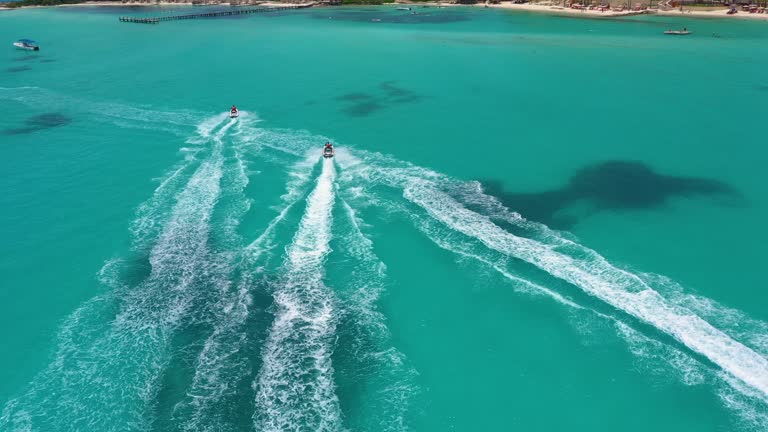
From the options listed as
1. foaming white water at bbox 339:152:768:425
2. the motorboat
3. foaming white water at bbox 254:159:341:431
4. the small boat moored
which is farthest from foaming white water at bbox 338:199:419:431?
the small boat moored

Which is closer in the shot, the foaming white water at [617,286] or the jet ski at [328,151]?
the foaming white water at [617,286]

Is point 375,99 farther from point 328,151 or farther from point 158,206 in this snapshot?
point 158,206

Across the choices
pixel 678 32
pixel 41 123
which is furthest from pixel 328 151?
pixel 678 32

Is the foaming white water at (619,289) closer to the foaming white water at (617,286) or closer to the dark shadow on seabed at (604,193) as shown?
the foaming white water at (617,286)

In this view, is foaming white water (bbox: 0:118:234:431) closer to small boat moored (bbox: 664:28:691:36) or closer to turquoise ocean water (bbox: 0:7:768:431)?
turquoise ocean water (bbox: 0:7:768:431)

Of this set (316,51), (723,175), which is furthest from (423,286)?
(316,51)

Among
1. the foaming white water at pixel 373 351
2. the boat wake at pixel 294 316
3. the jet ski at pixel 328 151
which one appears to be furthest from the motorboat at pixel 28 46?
the foaming white water at pixel 373 351

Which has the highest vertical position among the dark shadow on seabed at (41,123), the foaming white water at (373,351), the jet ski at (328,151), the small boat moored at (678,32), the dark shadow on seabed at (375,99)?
the small boat moored at (678,32)

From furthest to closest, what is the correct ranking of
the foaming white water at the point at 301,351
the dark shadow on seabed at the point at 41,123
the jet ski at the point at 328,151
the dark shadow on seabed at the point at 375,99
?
the dark shadow on seabed at the point at 375,99 → the dark shadow on seabed at the point at 41,123 → the jet ski at the point at 328,151 → the foaming white water at the point at 301,351
